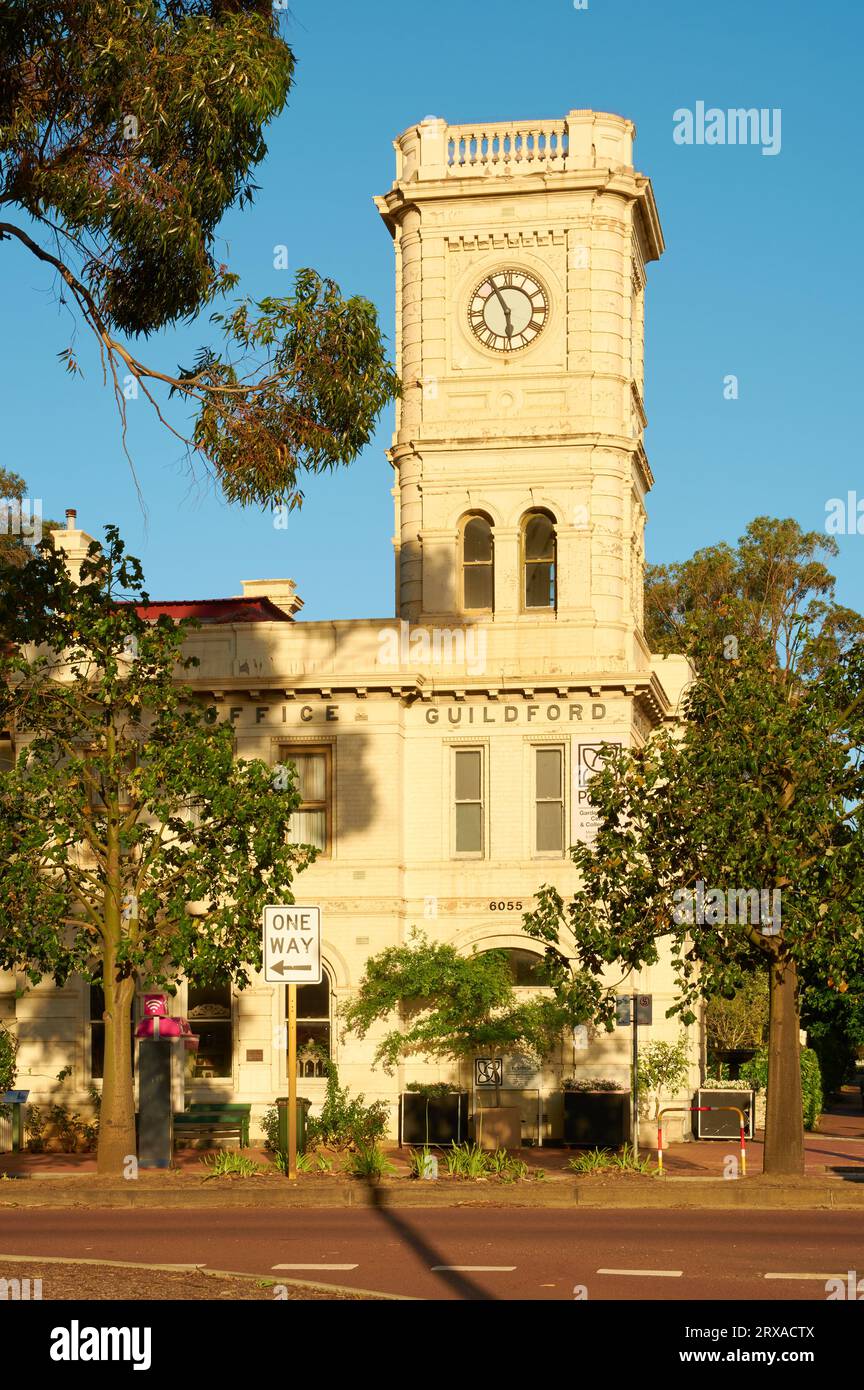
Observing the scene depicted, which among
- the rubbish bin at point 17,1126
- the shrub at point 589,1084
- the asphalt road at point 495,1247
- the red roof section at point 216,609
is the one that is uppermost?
the red roof section at point 216,609

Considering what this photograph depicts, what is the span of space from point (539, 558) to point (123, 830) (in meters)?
12.7

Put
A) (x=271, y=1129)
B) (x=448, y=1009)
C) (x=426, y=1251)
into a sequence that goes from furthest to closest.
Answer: (x=448, y=1009)
(x=271, y=1129)
(x=426, y=1251)

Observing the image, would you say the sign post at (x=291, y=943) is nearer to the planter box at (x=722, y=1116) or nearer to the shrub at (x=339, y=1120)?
the shrub at (x=339, y=1120)

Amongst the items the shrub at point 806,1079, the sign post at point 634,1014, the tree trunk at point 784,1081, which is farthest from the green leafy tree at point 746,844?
the shrub at point 806,1079

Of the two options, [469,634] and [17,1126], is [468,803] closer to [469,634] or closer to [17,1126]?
[469,634]

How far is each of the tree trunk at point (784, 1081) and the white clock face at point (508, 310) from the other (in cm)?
1569

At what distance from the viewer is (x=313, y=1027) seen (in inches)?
1369

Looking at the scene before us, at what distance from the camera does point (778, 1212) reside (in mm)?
21156

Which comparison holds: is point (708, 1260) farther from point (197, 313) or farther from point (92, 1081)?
point (92, 1081)

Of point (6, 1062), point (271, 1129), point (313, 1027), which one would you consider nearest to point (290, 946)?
point (271, 1129)

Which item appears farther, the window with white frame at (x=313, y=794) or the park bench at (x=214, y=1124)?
the window with white frame at (x=313, y=794)

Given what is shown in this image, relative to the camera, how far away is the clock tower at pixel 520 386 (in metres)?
36.3
